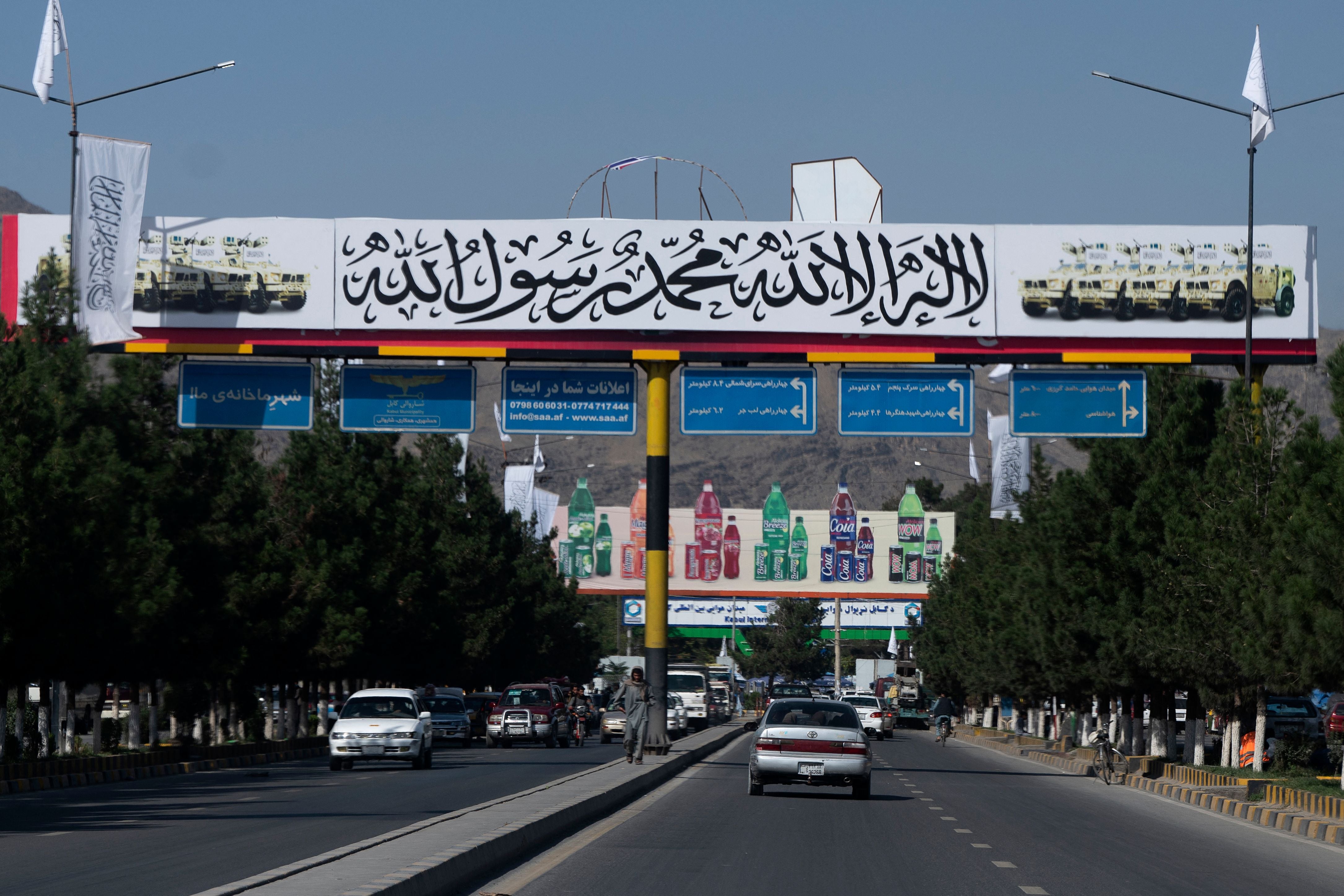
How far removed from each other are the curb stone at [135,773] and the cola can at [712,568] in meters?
84.9

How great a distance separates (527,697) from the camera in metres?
52.9

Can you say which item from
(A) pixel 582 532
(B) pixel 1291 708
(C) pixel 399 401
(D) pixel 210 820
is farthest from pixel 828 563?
(D) pixel 210 820

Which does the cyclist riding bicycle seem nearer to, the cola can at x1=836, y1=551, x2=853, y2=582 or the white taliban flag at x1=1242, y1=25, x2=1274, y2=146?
the white taliban flag at x1=1242, y1=25, x2=1274, y2=146

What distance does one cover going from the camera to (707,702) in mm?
73812

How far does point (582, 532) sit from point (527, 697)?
75.8 metres

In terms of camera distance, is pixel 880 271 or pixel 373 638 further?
pixel 373 638

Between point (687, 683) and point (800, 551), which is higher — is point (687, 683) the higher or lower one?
the lower one

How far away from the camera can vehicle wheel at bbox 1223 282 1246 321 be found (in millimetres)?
36531

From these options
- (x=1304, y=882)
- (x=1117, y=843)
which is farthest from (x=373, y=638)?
(x=1304, y=882)

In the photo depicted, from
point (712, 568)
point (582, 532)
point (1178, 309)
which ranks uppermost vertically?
point (1178, 309)

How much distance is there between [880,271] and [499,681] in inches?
1690

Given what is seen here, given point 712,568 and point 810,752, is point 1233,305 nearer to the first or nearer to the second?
point 810,752

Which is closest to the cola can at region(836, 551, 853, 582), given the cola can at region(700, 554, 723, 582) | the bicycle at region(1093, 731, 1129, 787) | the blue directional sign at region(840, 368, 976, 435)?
the cola can at region(700, 554, 723, 582)

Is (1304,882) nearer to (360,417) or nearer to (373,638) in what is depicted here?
(360,417)
